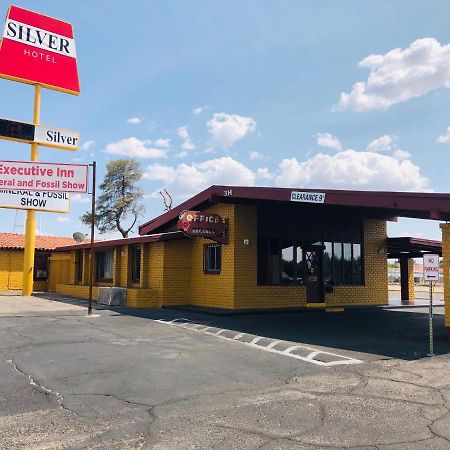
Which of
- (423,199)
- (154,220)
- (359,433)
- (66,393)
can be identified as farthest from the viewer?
(154,220)

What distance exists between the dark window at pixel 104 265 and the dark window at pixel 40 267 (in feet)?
31.9

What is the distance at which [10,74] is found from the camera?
89.3 feet

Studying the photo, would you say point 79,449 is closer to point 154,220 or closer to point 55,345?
point 55,345

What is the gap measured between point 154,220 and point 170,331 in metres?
10.4

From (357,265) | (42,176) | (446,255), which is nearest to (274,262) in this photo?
(357,265)

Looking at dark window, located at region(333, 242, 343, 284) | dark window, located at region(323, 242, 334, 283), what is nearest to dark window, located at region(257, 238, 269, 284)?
dark window, located at region(323, 242, 334, 283)

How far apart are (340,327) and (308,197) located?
3885mm

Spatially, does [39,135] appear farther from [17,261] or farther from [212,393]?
[212,393]

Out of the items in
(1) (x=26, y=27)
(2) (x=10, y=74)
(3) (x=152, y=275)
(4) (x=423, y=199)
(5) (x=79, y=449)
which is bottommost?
(5) (x=79, y=449)

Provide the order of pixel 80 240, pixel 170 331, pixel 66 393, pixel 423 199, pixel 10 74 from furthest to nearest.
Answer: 1. pixel 80 240
2. pixel 10 74
3. pixel 170 331
4. pixel 423 199
5. pixel 66 393

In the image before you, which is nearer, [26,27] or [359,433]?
[359,433]

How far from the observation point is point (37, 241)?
35469mm

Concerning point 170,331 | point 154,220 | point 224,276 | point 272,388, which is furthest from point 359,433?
point 154,220

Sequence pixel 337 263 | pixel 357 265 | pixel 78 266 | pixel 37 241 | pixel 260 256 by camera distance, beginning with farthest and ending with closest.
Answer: pixel 37 241 < pixel 78 266 < pixel 357 265 < pixel 337 263 < pixel 260 256
